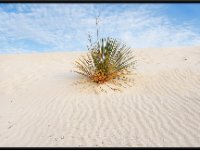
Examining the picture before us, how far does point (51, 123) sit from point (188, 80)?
4.36 meters

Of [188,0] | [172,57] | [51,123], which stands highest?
[188,0]

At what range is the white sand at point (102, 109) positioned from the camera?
6246mm

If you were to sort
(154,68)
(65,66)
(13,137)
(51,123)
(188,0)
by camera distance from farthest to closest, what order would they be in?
1. (65,66)
2. (154,68)
3. (51,123)
4. (13,137)
5. (188,0)

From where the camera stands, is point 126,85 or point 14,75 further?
point 14,75

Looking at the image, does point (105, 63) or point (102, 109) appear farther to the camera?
point (105, 63)

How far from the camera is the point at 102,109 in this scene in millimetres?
7738

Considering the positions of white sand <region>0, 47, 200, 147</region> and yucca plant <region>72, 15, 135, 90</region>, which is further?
yucca plant <region>72, 15, 135, 90</region>

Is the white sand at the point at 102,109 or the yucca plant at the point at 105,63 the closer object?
the white sand at the point at 102,109

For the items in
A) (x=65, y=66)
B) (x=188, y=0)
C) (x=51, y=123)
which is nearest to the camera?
(x=188, y=0)

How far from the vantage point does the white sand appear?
20.5ft

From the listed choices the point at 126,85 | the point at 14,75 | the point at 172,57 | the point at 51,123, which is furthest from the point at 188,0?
the point at 172,57

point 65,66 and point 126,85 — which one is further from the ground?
point 126,85

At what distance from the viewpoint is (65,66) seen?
12.8 metres

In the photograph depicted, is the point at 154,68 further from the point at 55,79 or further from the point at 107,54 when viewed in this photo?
the point at 55,79
